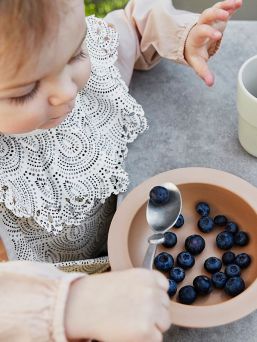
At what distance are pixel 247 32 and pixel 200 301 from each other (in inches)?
17.8

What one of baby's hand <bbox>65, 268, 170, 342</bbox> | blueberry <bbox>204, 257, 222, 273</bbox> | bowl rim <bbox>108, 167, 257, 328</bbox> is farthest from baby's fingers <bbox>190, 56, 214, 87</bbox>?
baby's hand <bbox>65, 268, 170, 342</bbox>

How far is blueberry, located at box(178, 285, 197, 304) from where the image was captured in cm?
68

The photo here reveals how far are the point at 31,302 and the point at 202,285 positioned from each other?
0.68ft

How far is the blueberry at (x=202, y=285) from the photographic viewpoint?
2.25ft

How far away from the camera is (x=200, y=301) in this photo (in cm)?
69

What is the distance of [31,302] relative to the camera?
1.84ft

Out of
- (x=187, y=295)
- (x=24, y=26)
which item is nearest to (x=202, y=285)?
(x=187, y=295)

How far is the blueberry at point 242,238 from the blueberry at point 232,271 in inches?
1.3

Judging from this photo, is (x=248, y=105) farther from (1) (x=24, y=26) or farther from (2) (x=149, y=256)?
(1) (x=24, y=26)

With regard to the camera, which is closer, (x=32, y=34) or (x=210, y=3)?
(x=32, y=34)

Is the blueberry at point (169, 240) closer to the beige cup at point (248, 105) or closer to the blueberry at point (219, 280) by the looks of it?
the blueberry at point (219, 280)

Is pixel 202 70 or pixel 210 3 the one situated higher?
pixel 202 70

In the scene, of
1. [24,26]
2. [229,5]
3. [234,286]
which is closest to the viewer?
[24,26]

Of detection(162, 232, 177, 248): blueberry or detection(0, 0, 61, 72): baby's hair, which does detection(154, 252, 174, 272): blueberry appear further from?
detection(0, 0, 61, 72): baby's hair
